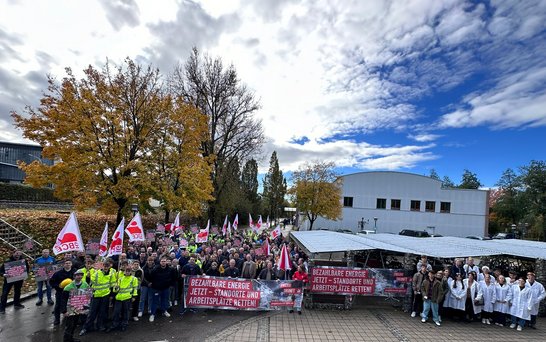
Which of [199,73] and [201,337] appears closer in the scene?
[201,337]

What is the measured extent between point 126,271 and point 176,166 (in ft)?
35.9

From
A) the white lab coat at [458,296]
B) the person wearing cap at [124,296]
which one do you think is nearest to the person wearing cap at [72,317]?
the person wearing cap at [124,296]

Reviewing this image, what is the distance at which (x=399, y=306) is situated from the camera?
11516 mm

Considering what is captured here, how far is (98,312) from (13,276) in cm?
333

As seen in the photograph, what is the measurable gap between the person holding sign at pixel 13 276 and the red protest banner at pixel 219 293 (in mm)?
5056

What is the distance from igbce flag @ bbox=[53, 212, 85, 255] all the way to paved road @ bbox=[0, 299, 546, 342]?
194cm

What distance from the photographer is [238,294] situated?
31.9ft

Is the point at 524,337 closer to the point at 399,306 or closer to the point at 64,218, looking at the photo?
the point at 399,306

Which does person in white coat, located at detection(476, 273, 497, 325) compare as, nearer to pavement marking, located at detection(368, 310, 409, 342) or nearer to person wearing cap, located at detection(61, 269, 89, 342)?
pavement marking, located at detection(368, 310, 409, 342)

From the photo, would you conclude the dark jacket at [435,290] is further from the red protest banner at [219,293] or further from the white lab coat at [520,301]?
the red protest banner at [219,293]

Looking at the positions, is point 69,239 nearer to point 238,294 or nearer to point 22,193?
point 238,294

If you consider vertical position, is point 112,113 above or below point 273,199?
above

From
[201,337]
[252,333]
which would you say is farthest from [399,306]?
[201,337]

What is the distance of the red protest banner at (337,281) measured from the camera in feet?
35.1
